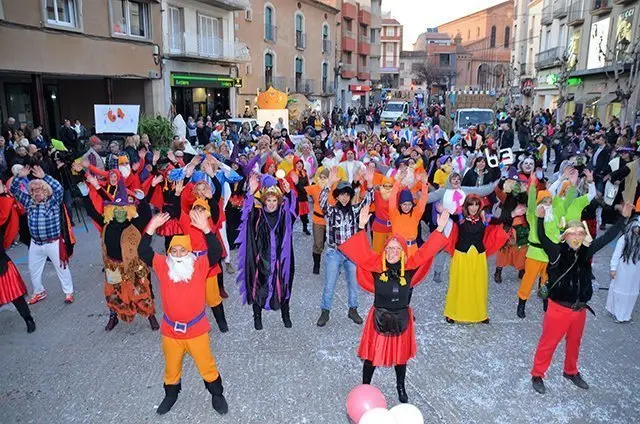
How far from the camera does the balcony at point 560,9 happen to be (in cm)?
3527

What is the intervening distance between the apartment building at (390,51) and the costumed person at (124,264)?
234 ft

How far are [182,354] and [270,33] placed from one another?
102 feet

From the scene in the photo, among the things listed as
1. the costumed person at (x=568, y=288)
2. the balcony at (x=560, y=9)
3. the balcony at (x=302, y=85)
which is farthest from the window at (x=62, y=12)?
the balcony at (x=560, y=9)

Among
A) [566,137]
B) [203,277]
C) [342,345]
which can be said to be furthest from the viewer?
[566,137]

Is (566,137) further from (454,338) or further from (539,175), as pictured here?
(454,338)

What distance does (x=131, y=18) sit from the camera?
19.4 meters

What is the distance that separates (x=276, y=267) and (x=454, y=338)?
2.12 m

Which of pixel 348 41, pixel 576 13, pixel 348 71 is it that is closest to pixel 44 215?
pixel 576 13

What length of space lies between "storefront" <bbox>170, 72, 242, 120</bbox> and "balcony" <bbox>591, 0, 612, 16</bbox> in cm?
2029

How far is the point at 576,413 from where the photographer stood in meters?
4.17

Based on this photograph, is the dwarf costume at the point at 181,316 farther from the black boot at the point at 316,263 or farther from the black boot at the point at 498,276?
the black boot at the point at 498,276

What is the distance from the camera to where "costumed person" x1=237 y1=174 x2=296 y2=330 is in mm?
5438

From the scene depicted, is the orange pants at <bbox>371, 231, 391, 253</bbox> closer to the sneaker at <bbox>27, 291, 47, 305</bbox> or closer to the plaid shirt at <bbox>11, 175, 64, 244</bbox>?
the plaid shirt at <bbox>11, 175, 64, 244</bbox>

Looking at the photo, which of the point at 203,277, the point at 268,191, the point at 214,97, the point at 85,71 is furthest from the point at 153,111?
the point at 203,277
